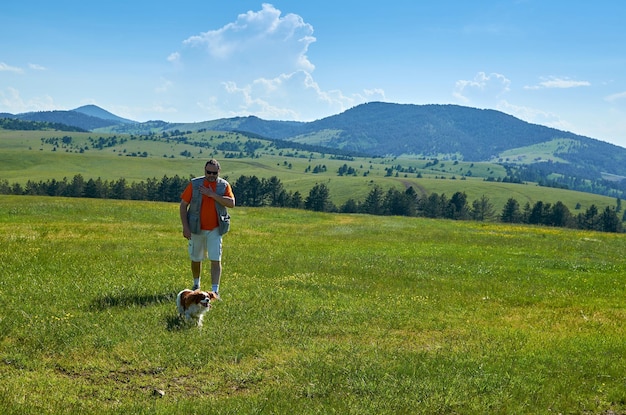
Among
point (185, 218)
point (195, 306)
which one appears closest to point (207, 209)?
point (185, 218)

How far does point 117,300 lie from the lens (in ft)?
43.2

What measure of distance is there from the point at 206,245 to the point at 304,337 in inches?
180

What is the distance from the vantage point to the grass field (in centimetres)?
838

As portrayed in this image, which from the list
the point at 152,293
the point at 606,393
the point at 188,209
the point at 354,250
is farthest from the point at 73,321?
the point at 354,250

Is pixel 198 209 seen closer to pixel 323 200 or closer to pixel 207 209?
pixel 207 209

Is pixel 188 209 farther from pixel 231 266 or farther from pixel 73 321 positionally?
pixel 231 266

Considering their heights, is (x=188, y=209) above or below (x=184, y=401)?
above

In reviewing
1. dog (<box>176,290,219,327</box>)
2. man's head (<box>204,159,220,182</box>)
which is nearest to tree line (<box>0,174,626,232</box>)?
man's head (<box>204,159,220,182</box>)

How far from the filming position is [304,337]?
11414mm

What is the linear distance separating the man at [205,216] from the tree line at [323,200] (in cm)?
12523

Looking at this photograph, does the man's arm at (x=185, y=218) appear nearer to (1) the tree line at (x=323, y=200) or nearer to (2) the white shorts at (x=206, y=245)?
(2) the white shorts at (x=206, y=245)

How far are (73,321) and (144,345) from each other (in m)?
2.33

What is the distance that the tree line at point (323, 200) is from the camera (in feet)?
443

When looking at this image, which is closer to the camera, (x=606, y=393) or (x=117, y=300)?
(x=606, y=393)
